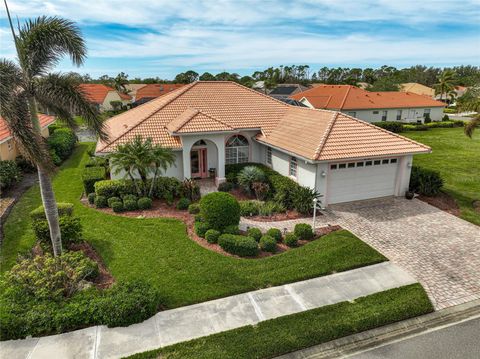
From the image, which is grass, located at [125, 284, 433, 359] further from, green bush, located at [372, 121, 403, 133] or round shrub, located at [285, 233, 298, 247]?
green bush, located at [372, 121, 403, 133]

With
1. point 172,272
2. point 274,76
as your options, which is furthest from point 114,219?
point 274,76

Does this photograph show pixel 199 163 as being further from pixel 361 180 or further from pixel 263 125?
pixel 361 180

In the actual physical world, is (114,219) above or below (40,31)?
below

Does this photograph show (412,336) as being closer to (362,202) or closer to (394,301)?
(394,301)

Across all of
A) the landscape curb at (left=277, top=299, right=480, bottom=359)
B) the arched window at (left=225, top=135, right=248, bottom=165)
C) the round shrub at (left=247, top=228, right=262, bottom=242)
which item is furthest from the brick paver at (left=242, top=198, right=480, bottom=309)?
the arched window at (left=225, top=135, right=248, bottom=165)

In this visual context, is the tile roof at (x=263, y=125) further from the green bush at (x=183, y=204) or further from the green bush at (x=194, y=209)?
the green bush at (x=194, y=209)
